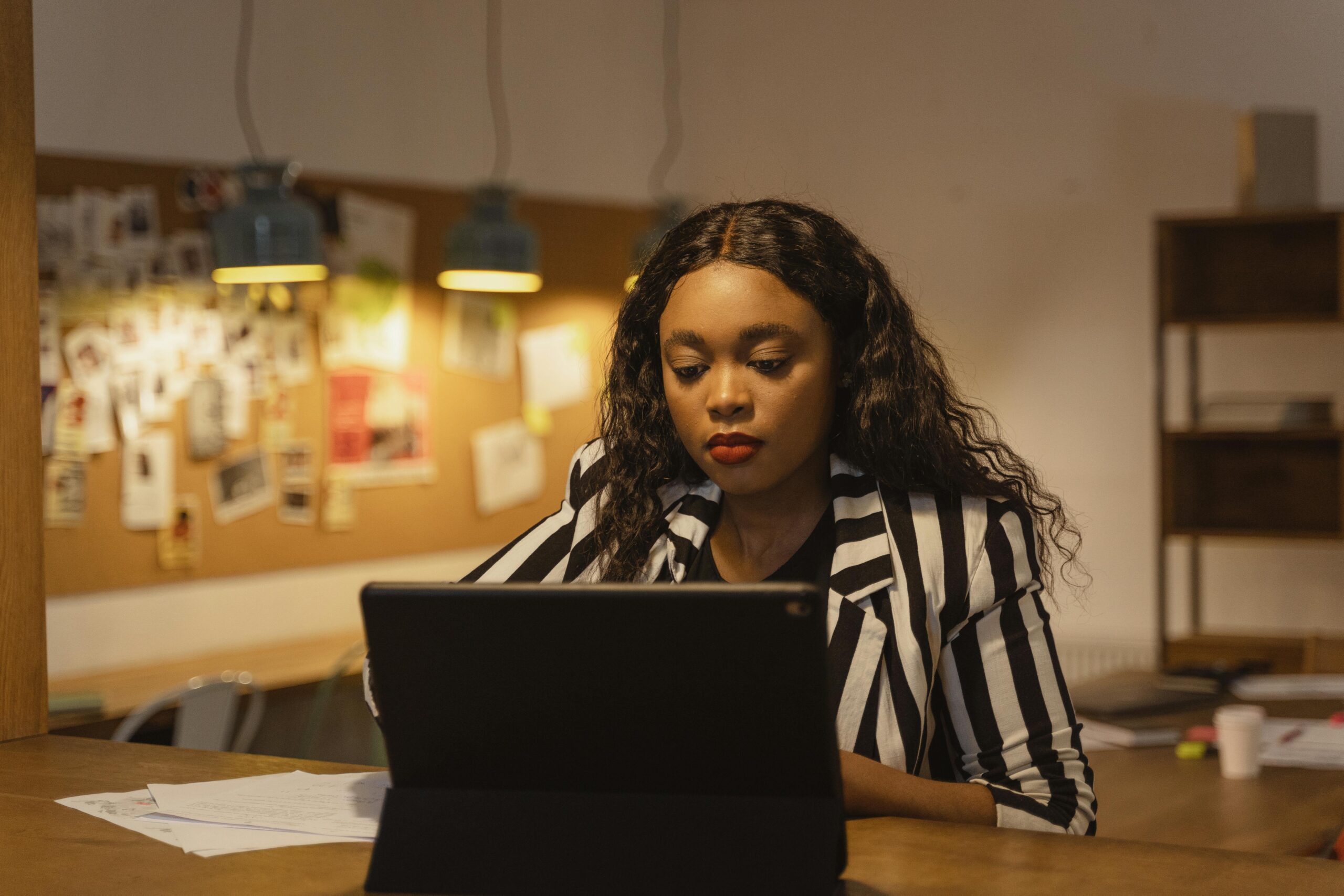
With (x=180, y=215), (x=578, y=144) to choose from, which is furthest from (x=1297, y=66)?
(x=180, y=215)

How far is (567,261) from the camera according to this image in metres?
5.16

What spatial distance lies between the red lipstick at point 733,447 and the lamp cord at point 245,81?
3.22 meters

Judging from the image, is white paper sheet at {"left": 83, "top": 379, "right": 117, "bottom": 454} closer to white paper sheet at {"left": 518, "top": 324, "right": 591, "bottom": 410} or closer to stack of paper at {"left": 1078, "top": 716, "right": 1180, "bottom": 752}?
white paper sheet at {"left": 518, "top": 324, "right": 591, "bottom": 410}

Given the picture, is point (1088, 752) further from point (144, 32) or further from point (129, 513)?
point (144, 32)

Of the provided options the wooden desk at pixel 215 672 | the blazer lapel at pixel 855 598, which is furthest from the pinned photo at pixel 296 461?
the blazer lapel at pixel 855 598

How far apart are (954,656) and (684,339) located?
0.42 m

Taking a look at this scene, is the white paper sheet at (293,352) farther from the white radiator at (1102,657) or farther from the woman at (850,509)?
the woman at (850,509)

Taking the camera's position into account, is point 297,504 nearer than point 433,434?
Yes

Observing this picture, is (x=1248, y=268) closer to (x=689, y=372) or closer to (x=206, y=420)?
(x=206, y=420)

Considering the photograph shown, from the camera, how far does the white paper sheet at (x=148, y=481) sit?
12.8 feet

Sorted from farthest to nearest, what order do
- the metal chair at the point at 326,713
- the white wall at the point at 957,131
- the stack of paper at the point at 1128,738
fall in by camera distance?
the white wall at the point at 957,131 < the metal chair at the point at 326,713 < the stack of paper at the point at 1128,738

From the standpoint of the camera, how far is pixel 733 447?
1.42 m

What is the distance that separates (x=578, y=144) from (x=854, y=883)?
15.0 feet

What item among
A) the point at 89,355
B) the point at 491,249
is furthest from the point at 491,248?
the point at 89,355
